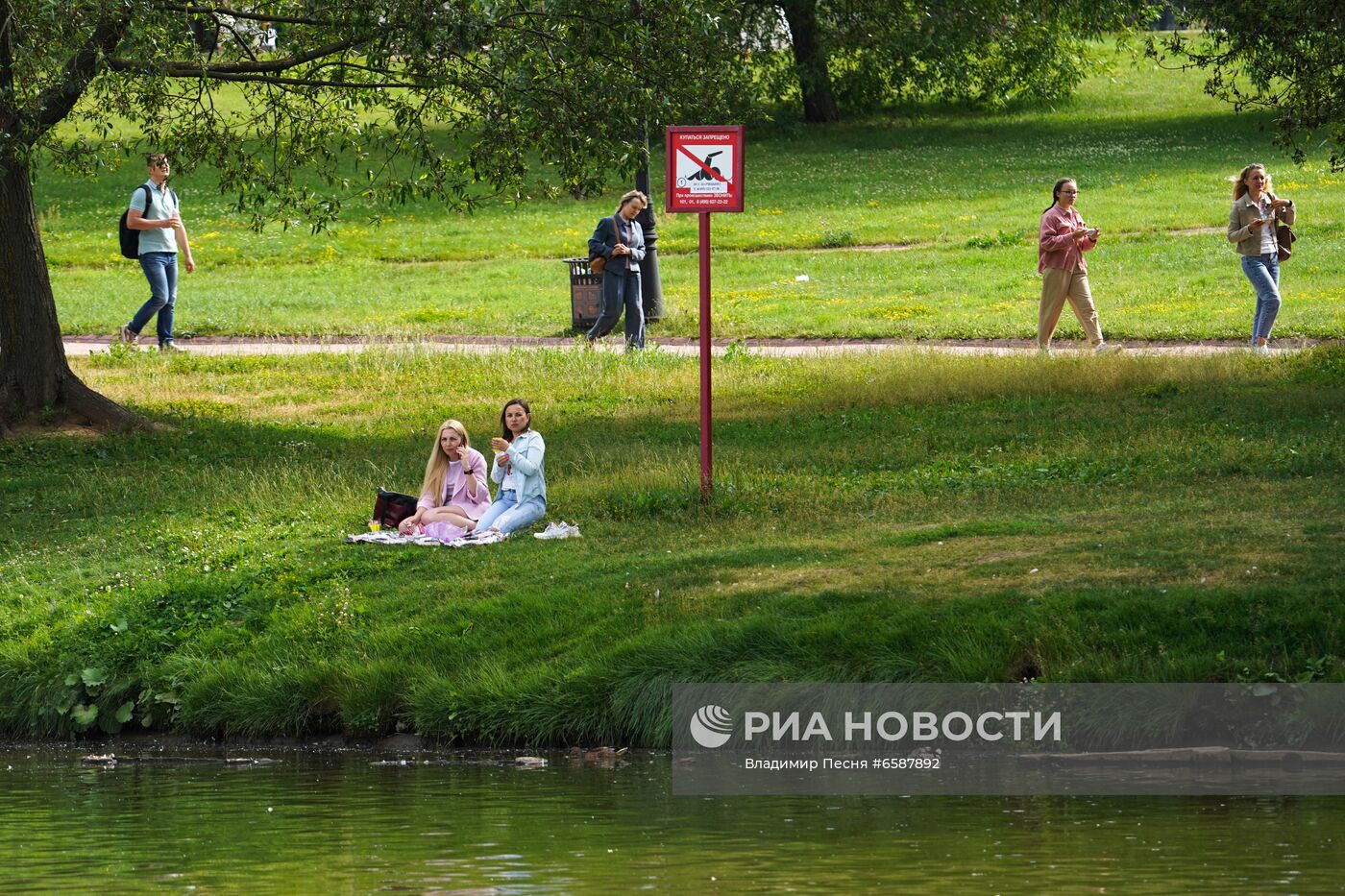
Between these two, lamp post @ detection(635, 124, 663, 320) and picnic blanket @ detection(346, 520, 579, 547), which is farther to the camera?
lamp post @ detection(635, 124, 663, 320)

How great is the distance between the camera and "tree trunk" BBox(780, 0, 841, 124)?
46.3 meters

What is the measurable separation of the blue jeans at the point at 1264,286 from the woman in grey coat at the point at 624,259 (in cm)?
631

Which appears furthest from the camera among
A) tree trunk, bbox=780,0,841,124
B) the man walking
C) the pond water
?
tree trunk, bbox=780,0,841,124

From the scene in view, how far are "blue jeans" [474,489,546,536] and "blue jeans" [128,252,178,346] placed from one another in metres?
9.46

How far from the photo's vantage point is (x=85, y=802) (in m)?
9.17

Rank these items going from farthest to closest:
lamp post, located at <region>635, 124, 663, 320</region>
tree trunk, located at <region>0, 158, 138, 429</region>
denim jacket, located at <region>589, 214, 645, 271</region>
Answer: lamp post, located at <region>635, 124, 663, 320</region> → denim jacket, located at <region>589, 214, 645, 271</region> → tree trunk, located at <region>0, 158, 138, 429</region>

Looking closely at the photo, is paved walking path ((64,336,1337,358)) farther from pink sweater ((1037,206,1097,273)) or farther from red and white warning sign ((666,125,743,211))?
red and white warning sign ((666,125,743,211))

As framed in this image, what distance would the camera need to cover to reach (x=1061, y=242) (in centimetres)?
1997

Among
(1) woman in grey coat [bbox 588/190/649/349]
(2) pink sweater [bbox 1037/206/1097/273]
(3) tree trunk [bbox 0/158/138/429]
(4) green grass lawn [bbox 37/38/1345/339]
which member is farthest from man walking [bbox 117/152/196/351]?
(2) pink sweater [bbox 1037/206/1097/273]

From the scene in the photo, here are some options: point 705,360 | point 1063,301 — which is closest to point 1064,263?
point 1063,301

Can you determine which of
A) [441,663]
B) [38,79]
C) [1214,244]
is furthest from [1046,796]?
[1214,244]

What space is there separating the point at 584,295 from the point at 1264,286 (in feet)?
26.8

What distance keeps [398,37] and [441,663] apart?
20.7 feet

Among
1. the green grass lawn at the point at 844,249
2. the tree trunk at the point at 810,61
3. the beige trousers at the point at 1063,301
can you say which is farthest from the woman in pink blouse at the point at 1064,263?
the tree trunk at the point at 810,61
